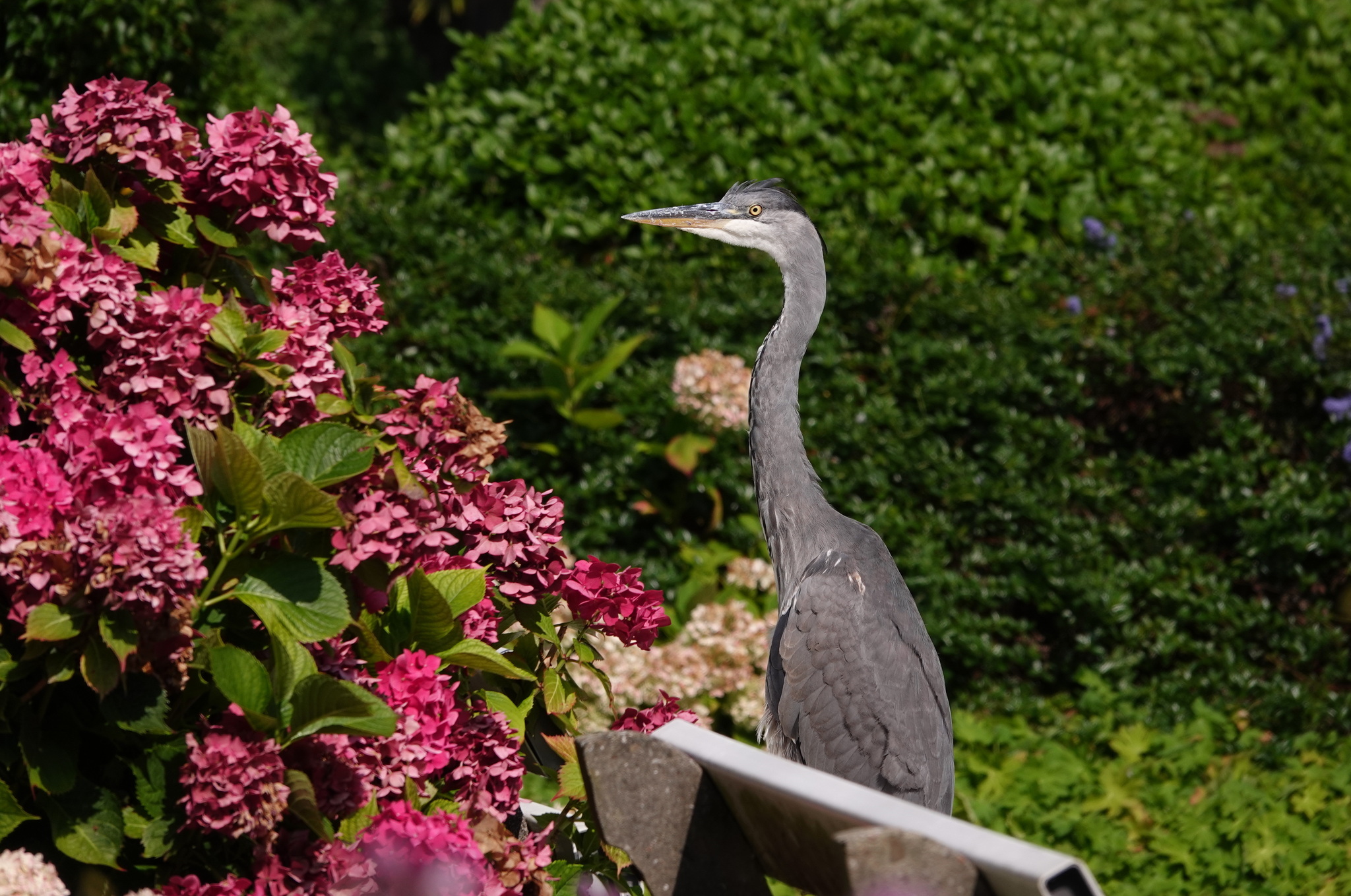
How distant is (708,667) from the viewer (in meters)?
4.35

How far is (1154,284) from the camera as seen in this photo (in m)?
5.21

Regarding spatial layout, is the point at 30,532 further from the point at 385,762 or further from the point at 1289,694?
the point at 1289,694

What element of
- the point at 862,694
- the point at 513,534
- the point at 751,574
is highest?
the point at 513,534

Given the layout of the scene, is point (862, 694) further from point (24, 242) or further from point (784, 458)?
point (24, 242)

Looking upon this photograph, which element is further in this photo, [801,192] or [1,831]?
[801,192]

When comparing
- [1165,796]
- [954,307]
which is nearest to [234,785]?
[1165,796]

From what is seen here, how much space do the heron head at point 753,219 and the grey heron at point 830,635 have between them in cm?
8

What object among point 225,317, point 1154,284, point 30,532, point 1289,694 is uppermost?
point 225,317

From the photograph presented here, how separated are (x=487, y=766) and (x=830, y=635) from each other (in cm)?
123

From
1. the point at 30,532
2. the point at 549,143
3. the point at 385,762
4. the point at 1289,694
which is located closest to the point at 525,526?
the point at 385,762

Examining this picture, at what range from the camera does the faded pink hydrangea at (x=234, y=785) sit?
5.68ft

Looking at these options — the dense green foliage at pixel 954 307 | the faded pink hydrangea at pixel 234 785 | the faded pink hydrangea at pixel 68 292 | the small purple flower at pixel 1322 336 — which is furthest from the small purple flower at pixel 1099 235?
the faded pink hydrangea at pixel 234 785

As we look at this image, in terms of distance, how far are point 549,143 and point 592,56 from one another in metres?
0.48

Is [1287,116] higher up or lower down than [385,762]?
higher up
